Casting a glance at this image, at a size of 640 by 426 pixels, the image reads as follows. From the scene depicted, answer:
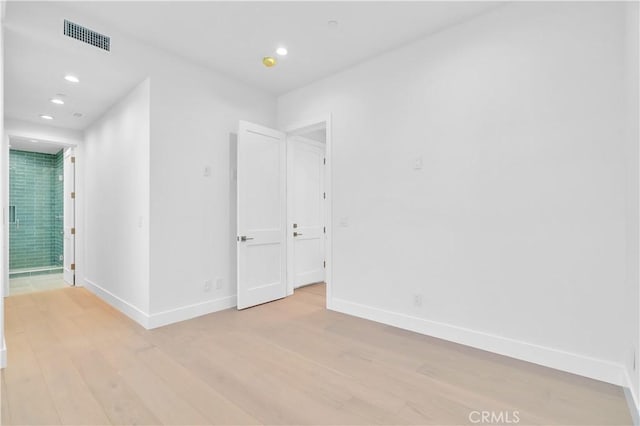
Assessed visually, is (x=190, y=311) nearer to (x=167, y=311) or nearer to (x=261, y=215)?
(x=167, y=311)

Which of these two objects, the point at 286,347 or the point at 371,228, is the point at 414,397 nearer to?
the point at 286,347

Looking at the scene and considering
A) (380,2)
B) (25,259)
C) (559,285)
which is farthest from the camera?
(25,259)

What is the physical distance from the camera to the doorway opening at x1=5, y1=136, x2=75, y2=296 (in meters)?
6.50

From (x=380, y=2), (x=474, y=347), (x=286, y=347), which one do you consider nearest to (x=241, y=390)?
(x=286, y=347)

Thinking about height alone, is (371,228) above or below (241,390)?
above

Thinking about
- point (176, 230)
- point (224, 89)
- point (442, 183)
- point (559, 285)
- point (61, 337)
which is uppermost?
point (224, 89)

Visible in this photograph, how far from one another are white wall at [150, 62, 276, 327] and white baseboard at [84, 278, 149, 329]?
190mm

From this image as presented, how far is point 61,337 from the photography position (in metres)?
3.04

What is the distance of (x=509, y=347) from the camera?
258 centimetres

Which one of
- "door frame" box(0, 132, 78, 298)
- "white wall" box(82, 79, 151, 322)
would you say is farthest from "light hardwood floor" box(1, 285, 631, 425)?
"door frame" box(0, 132, 78, 298)

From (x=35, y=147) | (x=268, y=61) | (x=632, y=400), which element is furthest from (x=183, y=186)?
(x=35, y=147)

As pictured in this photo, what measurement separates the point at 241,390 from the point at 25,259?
7240 millimetres

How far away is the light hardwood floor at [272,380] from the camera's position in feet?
6.03

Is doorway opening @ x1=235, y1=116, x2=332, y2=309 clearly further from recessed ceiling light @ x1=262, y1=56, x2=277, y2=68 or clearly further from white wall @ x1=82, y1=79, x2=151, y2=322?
white wall @ x1=82, y1=79, x2=151, y2=322
